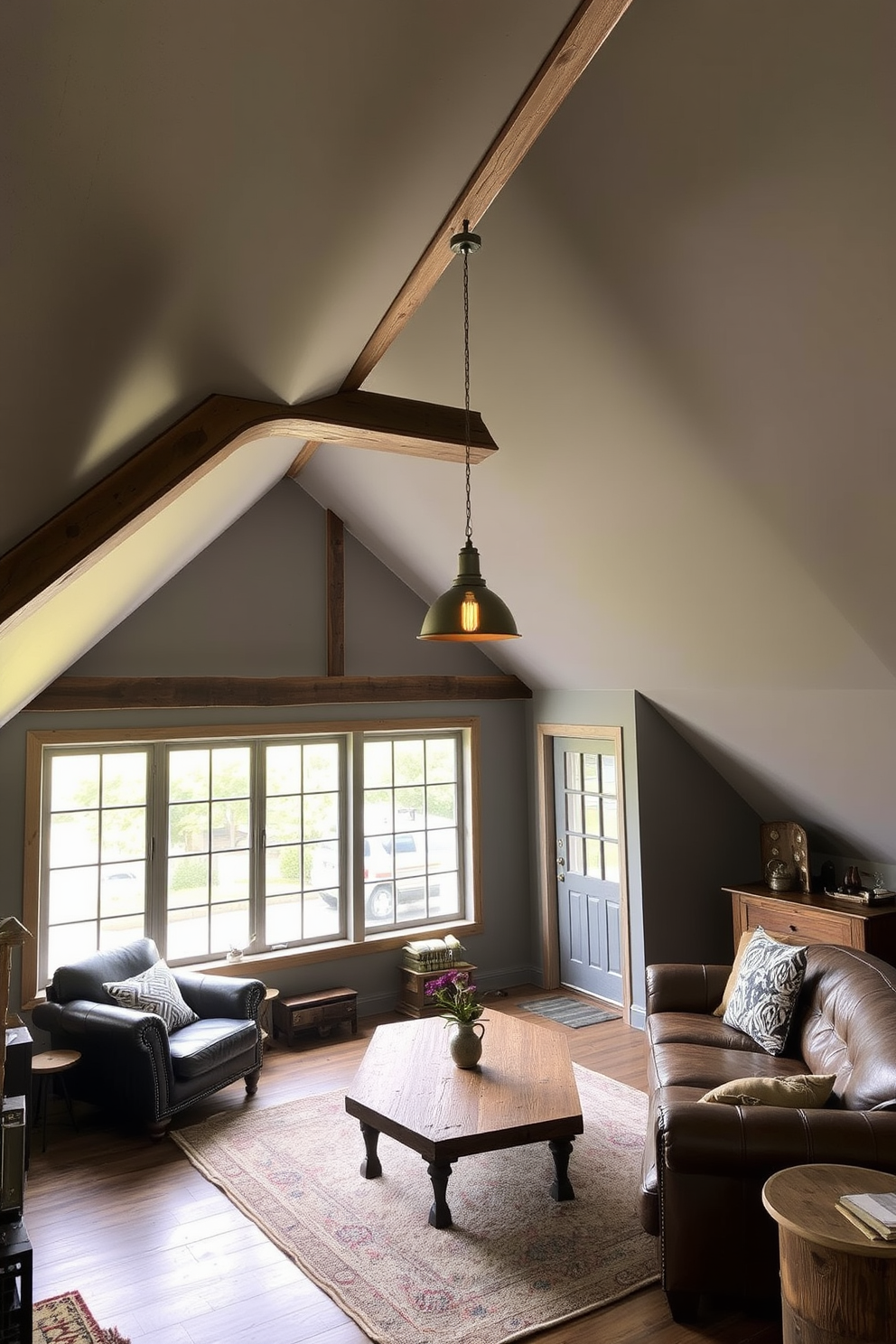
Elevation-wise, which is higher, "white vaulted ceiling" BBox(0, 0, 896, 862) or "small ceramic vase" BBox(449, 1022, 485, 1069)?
"white vaulted ceiling" BBox(0, 0, 896, 862)

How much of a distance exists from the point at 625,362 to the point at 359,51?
2331mm

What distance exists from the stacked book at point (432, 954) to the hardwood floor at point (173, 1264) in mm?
1593

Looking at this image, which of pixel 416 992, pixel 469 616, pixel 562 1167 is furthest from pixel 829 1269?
pixel 416 992

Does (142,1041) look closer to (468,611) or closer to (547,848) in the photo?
(468,611)

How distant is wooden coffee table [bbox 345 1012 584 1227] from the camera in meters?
3.67

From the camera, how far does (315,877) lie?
6484mm

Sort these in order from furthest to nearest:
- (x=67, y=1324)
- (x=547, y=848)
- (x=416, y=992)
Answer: (x=547, y=848) → (x=416, y=992) → (x=67, y=1324)

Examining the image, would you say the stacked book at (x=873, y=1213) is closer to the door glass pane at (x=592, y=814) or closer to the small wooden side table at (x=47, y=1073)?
→ the small wooden side table at (x=47, y=1073)

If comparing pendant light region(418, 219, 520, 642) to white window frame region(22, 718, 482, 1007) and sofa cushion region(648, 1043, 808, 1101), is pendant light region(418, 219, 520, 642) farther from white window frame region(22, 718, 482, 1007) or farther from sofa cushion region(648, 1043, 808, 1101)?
white window frame region(22, 718, 482, 1007)

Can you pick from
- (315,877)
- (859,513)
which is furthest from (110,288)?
(315,877)

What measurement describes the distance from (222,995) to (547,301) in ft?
13.4

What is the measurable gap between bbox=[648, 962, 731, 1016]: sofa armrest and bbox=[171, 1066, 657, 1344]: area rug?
22.9 inches

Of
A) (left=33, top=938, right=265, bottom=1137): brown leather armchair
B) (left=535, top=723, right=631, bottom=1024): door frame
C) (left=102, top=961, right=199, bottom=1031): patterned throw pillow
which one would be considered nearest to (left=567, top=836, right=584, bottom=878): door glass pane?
(left=535, top=723, right=631, bottom=1024): door frame

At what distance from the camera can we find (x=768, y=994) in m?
4.30
